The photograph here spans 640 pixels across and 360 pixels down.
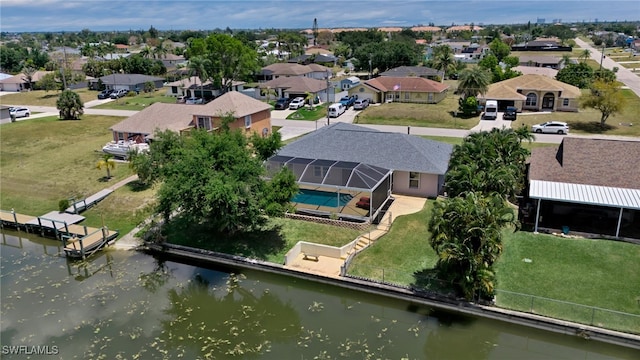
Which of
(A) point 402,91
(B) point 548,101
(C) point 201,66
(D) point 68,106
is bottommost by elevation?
(B) point 548,101

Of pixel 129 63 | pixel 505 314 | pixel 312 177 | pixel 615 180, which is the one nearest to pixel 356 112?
pixel 312 177

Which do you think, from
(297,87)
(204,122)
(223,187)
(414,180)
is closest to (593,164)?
(414,180)

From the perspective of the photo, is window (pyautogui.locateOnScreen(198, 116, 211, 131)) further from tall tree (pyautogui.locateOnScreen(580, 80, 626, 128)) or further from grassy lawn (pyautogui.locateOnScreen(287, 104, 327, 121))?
tall tree (pyautogui.locateOnScreen(580, 80, 626, 128))

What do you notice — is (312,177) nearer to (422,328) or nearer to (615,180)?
(422,328)

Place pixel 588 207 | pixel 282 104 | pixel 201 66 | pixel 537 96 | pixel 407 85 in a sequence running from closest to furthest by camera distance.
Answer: pixel 588 207
pixel 537 96
pixel 282 104
pixel 407 85
pixel 201 66

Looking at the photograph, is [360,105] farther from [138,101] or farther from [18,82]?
[18,82]

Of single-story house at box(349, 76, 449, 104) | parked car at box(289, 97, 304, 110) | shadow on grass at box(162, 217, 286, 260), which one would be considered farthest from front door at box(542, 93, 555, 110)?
shadow on grass at box(162, 217, 286, 260)
